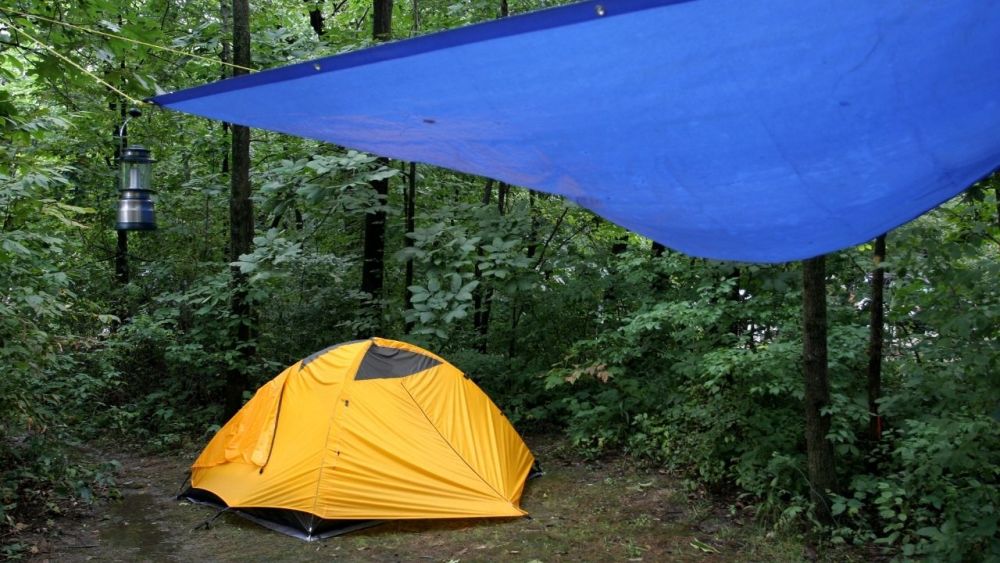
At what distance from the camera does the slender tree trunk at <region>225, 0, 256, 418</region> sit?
7.03 metres

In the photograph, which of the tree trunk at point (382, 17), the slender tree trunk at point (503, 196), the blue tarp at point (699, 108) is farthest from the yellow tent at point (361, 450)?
the slender tree trunk at point (503, 196)

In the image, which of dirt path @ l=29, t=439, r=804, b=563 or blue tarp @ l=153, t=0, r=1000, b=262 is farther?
dirt path @ l=29, t=439, r=804, b=563

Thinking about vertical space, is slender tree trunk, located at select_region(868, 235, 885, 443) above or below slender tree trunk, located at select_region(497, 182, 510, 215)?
below

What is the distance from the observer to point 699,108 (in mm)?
1617

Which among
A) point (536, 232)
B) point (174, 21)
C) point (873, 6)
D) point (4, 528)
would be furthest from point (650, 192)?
point (174, 21)

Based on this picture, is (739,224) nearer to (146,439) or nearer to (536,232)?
(536,232)

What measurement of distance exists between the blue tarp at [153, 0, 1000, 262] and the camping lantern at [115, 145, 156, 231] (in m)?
2.14

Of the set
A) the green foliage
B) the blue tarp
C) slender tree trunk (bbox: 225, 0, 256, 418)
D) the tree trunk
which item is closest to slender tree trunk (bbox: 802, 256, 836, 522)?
the green foliage

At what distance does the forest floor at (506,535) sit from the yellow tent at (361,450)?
134mm

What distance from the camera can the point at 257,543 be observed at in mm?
4812

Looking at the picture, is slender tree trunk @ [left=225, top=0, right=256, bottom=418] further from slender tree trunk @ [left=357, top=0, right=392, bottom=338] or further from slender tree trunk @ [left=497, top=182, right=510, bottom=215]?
slender tree trunk @ [left=497, top=182, right=510, bottom=215]

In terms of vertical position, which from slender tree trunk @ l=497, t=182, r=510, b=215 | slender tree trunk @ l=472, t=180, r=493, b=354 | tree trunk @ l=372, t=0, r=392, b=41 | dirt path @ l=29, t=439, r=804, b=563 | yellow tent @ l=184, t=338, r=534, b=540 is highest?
tree trunk @ l=372, t=0, r=392, b=41

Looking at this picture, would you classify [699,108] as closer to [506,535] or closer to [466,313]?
[506,535]

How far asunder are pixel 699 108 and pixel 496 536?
3.84 metres
